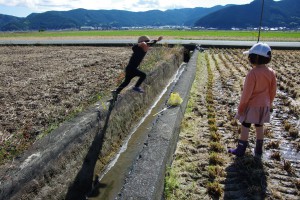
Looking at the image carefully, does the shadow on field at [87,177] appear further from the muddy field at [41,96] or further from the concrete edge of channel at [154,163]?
the concrete edge of channel at [154,163]

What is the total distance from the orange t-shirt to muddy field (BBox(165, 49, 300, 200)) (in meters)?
0.84

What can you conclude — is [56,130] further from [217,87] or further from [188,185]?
[217,87]

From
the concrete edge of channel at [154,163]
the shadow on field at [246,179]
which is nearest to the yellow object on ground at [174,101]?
the concrete edge of channel at [154,163]

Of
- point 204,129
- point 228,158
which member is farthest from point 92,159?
point 204,129

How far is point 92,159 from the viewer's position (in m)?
5.08

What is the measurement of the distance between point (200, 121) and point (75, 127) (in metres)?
2.85

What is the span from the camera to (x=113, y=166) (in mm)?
5414

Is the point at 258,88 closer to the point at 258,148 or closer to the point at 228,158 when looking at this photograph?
the point at 258,148

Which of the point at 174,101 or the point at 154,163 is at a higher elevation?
the point at 174,101

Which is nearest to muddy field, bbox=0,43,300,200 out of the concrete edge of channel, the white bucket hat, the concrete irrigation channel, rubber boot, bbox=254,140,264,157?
rubber boot, bbox=254,140,264,157

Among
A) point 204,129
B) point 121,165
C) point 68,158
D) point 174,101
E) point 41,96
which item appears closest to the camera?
A: point 68,158

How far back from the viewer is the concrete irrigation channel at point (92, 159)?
349 centimetres

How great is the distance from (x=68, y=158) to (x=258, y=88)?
2898mm

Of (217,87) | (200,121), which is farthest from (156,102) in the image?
(200,121)
